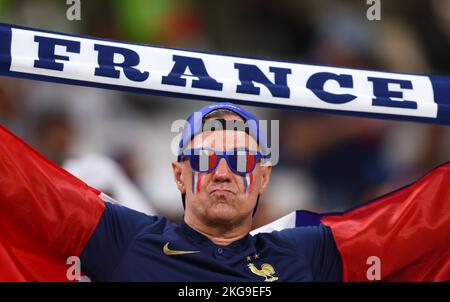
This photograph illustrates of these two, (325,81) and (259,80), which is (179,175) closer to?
(259,80)

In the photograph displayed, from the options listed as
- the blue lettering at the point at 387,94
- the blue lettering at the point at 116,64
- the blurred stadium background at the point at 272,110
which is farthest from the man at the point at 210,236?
the blurred stadium background at the point at 272,110

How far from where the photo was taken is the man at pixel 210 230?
2475 millimetres

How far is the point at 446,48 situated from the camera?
4.95m

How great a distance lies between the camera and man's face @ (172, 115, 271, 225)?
256cm

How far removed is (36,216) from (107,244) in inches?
8.6

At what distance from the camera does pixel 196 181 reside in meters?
2.58

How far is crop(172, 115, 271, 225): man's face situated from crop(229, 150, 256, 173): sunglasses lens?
2 centimetres

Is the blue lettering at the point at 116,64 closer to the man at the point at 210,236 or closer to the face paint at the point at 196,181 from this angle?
the man at the point at 210,236

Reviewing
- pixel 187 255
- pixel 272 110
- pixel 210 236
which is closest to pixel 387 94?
pixel 210 236

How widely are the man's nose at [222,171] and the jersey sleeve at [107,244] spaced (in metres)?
0.29

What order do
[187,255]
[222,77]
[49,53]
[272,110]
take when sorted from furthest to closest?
[272,110]
[222,77]
[49,53]
[187,255]

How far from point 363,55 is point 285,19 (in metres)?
0.52

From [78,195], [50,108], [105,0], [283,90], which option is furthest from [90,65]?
[105,0]

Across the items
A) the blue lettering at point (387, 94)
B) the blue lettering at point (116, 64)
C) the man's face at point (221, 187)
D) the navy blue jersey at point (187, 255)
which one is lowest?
the navy blue jersey at point (187, 255)
